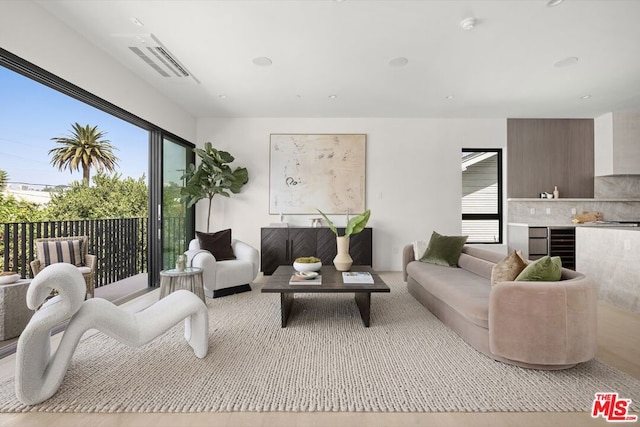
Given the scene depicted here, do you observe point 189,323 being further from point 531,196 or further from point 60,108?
point 531,196

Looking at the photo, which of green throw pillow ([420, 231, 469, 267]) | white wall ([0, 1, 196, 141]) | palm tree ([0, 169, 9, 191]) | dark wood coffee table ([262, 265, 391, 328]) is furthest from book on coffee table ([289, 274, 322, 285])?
palm tree ([0, 169, 9, 191])

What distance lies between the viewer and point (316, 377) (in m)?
1.97

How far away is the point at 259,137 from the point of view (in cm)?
550

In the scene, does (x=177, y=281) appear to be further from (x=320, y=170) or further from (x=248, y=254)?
(x=320, y=170)

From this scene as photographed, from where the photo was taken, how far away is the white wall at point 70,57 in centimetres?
227

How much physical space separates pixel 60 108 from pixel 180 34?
3178 millimetres

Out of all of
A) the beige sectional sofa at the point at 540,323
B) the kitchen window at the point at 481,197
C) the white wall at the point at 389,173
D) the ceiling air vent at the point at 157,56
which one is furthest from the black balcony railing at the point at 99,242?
the kitchen window at the point at 481,197

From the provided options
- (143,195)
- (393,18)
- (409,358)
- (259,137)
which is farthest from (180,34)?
(143,195)

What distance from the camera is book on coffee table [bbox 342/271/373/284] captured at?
2.94 m

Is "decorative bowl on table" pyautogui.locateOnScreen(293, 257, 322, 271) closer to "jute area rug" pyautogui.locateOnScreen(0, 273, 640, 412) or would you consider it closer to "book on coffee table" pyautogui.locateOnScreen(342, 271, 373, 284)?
"book on coffee table" pyautogui.locateOnScreen(342, 271, 373, 284)

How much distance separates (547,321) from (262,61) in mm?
3553

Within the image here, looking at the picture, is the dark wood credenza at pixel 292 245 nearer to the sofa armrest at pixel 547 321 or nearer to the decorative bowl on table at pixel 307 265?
the decorative bowl on table at pixel 307 265


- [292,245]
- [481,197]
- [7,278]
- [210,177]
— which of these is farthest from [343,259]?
[481,197]

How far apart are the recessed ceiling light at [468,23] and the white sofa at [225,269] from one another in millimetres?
3451
